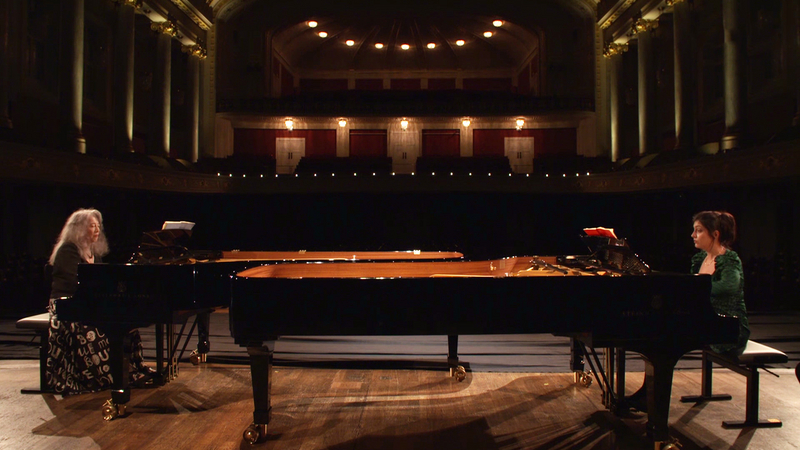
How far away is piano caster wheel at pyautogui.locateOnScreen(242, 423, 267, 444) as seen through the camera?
236 cm

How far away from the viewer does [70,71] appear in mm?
10359

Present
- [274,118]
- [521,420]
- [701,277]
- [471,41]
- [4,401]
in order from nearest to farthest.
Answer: [701,277] → [521,420] → [4,401] → [274,118] → [471,41]

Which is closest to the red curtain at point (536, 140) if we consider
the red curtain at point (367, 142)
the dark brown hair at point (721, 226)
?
the red curtain at point (367, 142)

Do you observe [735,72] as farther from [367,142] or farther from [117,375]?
[117,375]

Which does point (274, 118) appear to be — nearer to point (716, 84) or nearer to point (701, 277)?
point (716, 84)

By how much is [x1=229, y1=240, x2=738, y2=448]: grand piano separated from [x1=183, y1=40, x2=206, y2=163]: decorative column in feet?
46.2

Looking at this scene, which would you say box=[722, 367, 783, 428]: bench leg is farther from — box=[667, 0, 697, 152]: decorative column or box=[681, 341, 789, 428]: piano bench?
box=[667, 0, 697, 152]: decorative column

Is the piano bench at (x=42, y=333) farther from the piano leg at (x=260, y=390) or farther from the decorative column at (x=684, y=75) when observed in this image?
the decorative column at (x=684, y=75)

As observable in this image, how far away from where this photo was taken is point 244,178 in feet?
43.1

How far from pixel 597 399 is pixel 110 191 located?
10921 millimetres

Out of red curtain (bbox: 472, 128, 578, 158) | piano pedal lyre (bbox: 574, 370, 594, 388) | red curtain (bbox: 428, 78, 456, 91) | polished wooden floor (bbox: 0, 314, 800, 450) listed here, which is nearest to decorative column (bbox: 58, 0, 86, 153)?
polished wooden floor (bbox: 0, 314, 800, 450)

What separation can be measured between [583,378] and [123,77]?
12395mm

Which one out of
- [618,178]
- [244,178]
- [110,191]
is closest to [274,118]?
[244,178]

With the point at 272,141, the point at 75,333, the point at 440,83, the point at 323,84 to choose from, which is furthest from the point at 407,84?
the point at 75,333
